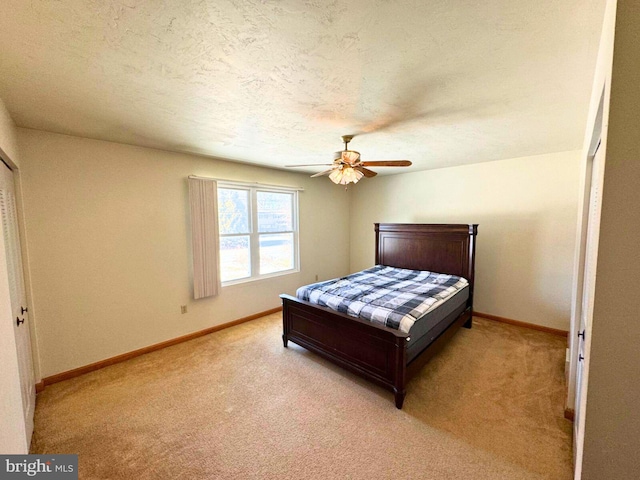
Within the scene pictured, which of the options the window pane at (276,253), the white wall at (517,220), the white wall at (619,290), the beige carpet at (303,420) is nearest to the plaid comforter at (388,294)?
the beige carpet at (303,420)

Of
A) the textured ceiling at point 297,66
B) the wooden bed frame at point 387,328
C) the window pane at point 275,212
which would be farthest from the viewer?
the window pane at point 275,212

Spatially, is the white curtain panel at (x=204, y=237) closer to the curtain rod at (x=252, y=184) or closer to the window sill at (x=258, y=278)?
the curtain rod at (x=252, y=184)

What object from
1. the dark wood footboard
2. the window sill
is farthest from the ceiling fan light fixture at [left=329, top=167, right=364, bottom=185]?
the window sill

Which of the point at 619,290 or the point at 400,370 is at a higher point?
the point at 619,290

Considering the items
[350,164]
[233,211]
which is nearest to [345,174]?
[350,164]

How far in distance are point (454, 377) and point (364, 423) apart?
1.13 m

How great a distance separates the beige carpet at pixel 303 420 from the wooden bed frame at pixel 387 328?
20 cm

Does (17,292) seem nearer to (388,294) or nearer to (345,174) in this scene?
(345,174)

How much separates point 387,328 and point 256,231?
2614 mm

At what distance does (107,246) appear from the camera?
2803 millimetres

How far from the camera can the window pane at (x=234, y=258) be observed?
383 centimetres

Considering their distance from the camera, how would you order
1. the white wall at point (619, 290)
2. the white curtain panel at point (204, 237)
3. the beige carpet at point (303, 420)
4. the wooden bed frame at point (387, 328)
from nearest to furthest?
the white wall at point (619, 290) → the beige carpet at point (303, 420) → the wooden bed frame at point (387, 328) → the white curtain panel at point (204, 237)

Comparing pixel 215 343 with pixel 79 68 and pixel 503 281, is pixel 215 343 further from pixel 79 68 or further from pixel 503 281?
pixel 503 281

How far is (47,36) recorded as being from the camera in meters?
1.19
